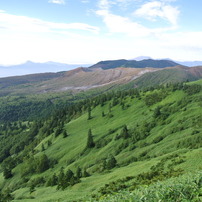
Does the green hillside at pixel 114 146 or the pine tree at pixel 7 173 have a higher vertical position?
the green hillside at pixel 114 146

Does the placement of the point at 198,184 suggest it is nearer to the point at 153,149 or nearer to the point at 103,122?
the point at 153,149

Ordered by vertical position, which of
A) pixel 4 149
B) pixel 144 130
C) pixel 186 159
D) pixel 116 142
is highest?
pixel 186 159

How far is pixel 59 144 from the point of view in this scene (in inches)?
5492

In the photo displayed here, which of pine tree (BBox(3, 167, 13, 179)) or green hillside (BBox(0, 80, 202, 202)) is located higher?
green hillside (BBox(0, 80, 202, 202))

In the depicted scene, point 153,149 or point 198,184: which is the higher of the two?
point 198,184

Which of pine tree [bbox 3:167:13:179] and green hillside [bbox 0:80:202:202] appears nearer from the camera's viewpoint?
green hillside [bbox 0:80:202:202]

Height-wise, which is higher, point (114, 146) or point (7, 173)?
point (114, 146)

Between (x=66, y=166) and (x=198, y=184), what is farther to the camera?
(x=66, y=166)

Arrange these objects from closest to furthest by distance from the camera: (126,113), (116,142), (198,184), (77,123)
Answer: (198,184)
(116,142)
(126,113)
(77,123)

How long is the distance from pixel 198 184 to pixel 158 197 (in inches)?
165

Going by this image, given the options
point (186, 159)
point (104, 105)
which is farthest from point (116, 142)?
point (104, 105)

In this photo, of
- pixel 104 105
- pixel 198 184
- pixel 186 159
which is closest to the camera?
pixel 198 184

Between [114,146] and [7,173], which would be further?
[7,173]

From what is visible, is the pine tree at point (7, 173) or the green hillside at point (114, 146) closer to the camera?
the green hillside at point (114, 146)
